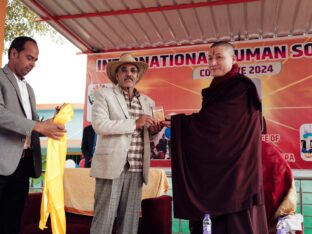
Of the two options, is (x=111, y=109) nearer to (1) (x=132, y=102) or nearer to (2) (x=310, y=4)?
(1) (x=132, y=102)

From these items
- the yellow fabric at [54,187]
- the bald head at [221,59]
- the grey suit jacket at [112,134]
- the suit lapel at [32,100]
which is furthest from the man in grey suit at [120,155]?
the bald head at [221,59]

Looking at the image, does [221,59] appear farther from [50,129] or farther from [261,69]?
[261,69]

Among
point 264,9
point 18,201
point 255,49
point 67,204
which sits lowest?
point 67,204

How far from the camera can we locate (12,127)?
2.15 meters

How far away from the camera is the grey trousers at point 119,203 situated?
268cm

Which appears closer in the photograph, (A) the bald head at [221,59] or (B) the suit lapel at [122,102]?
(A) the bald head at [221,59]

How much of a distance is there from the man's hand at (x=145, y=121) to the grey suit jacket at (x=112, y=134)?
0.04 meters

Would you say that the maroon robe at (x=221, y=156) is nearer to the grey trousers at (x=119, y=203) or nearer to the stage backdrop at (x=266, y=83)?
the grey trousers at (x=119, y=203)

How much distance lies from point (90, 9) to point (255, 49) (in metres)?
2.57

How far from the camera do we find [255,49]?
576cm

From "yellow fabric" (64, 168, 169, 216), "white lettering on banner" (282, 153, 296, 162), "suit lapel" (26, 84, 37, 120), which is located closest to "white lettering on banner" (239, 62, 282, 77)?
"white lettering on banner" (282, 153, 296, 162)

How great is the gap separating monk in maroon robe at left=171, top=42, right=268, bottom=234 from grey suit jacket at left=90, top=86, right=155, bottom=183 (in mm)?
368

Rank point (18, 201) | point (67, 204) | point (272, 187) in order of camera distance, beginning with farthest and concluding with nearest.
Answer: point (67, 204) < point (272, 187) < point (18, 201)

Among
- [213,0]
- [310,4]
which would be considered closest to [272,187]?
[213,0]
